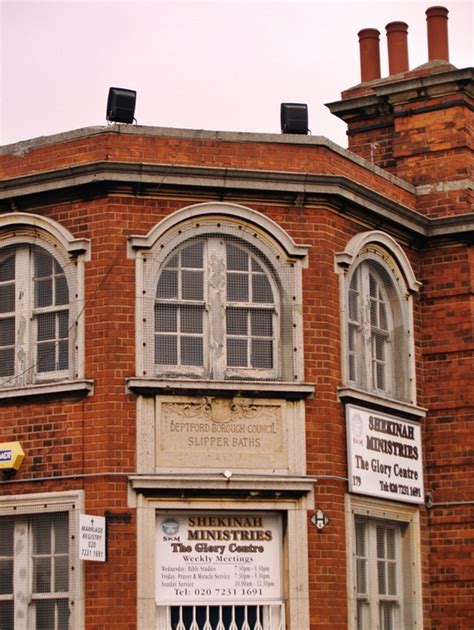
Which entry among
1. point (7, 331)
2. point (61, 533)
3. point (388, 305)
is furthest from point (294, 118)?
point (61, 533)

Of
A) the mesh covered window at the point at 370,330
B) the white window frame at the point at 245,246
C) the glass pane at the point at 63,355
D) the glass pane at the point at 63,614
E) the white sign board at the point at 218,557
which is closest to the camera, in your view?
the glass pane at the point at 63,614

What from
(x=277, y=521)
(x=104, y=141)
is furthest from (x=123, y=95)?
(x=277, y=521)

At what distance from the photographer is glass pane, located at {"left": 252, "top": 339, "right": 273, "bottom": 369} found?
19594 millimetres

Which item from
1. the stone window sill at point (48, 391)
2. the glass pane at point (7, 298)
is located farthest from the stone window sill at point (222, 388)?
the glass pane at point (7, 298)

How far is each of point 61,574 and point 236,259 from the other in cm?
464

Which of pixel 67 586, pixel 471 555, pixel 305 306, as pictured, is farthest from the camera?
pixel 471 555

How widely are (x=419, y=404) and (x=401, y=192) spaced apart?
315 cm

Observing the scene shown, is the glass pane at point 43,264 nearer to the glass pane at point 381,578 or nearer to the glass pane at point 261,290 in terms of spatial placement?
the glass pane at point 261,290

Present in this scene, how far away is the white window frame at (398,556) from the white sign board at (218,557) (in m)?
1.06

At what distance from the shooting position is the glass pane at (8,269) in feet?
65.6

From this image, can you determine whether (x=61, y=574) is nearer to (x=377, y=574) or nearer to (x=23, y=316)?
(x=23, y=316)

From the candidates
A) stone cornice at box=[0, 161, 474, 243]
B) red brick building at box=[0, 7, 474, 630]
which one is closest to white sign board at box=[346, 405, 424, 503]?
red brick building at box=[0, 7, 474, 630]

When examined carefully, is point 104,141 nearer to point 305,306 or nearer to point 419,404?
point 305,306

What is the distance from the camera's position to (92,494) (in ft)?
60.7
